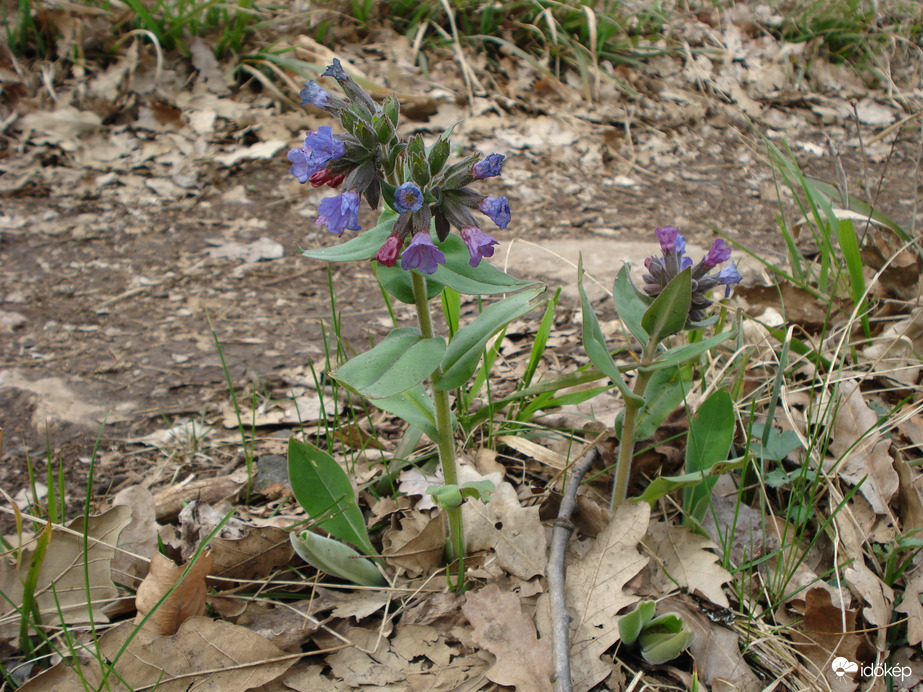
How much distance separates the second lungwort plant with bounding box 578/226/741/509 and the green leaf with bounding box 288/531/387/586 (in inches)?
27.6

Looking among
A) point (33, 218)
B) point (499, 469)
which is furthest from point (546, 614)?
point (33, 218)

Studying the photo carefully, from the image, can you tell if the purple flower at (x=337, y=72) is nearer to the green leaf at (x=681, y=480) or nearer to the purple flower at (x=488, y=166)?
the purple flower at (x=488, y=166)

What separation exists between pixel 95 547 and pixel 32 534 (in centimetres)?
22

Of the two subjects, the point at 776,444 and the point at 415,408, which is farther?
the point at 776,444

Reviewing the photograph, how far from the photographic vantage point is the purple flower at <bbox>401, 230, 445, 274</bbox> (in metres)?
1.36

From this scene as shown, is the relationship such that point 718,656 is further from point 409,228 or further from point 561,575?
point 409,228

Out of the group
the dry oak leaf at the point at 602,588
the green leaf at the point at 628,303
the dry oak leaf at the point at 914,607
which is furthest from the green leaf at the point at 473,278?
the dry oak leaf at the point at 914,607

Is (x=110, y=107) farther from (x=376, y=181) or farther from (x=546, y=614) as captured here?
(x=546, y=614)

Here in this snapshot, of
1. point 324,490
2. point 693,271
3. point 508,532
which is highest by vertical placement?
point 693,271

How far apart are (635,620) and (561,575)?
238 mm

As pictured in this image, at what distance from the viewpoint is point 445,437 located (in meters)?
1.67

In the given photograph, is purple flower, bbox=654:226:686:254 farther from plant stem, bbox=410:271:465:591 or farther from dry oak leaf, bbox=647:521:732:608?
dry oak leaf, bbox=647:521:732:608

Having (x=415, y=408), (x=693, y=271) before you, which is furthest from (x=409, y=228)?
(x=693, y=271)

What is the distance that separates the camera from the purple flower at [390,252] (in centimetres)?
139
